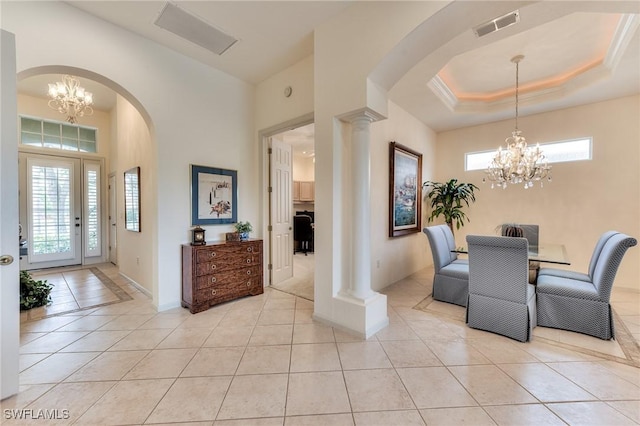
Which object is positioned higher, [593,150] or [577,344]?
[593,150]

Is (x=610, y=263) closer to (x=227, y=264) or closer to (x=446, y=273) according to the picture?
(x=446, y=273)

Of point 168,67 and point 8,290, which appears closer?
point 8,290

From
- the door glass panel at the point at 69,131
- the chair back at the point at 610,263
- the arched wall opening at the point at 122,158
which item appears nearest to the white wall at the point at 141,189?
the arched wall opening at the point at 122,158

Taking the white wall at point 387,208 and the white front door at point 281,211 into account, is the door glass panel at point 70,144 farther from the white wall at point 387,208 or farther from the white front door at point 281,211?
the white wall at point 387,208

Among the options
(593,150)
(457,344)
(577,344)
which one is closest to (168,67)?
(457,344)

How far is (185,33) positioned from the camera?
9.32ft

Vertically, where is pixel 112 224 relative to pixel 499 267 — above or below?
above

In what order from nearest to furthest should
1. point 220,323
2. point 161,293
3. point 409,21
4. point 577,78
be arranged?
point 409,21
point 220,323
point 161,293
point 577,78

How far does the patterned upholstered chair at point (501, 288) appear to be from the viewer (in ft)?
7.79

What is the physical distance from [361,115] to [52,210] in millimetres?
6427

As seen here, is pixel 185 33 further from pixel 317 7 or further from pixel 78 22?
pixel 317 7

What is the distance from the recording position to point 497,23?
7.66 ft

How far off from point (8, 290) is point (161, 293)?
4.84ft

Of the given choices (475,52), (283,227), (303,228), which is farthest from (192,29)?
(303,228)
